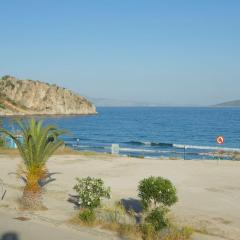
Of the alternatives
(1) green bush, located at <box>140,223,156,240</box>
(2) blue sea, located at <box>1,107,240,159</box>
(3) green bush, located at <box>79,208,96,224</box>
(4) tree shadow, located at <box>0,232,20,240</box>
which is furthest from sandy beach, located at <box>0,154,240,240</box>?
(2) blue sea, located at <box>1,107,240,159</box>

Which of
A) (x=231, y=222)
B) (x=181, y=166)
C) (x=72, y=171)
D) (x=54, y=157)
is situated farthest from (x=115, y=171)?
(x=231, y=222)

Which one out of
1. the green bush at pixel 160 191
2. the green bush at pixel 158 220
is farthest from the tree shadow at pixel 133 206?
the green bush at pixel 158 220

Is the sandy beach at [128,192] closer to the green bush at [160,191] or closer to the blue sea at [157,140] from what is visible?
the green bush at [160,191]

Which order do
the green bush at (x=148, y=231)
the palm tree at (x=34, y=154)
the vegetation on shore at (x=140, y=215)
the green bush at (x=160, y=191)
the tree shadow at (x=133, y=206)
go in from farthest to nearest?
the tree shadow at (x=133, y=206)
the palm tree at (x=34, y=154)
the green bush at (x=160, y=191)
the vegetation on shore at (x=140, y=215)
the green bush at (x=148, y=231)

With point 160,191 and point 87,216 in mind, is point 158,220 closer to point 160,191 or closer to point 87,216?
point 160,191

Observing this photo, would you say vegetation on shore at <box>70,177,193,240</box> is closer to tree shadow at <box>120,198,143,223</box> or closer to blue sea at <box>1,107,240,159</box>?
tree shadow at <box>120,198,143,223</box>

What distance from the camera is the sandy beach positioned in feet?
36.2

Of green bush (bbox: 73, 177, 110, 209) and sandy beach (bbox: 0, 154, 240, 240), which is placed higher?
green bush (bbox: 73, 177, 110, 209)

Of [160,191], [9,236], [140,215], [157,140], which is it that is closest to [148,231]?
[160,191]

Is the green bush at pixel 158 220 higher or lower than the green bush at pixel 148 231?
higher

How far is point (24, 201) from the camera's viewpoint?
1295 cm

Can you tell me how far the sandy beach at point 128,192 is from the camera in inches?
434

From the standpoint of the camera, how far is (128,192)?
653 inches

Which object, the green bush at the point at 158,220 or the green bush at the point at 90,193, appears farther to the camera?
the green bush at the point at 90,193
